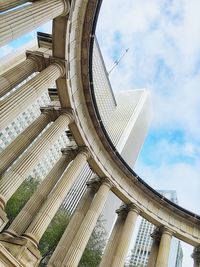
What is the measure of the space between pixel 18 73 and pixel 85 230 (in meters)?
34.4

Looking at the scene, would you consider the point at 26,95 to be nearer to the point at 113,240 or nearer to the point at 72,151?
the point at 72,151

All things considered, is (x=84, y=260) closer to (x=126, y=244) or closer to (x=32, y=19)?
(x=126, y=244)

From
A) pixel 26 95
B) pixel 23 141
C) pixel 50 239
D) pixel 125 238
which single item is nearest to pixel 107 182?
pixel 125 238

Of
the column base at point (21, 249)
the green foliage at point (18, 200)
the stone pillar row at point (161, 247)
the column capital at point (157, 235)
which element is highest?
the green foliage at point (18, 200)

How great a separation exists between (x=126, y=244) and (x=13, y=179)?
3264cm

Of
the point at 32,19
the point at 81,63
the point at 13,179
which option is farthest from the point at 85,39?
the point at 13,179

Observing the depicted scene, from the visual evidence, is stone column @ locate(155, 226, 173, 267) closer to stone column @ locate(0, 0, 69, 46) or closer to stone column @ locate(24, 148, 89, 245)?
stone column @ locate(24, 148, 89, 245)

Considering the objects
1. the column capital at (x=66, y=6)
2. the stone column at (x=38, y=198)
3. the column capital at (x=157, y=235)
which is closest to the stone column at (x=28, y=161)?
the stone column at (x=38, y=198)

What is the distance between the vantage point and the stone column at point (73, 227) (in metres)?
60.1

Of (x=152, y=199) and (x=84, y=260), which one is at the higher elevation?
(x=152, y=199)

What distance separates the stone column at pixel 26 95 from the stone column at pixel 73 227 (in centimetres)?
3067

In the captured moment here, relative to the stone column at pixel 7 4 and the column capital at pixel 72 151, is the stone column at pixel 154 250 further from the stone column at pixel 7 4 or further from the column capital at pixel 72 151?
the stone column at pixel 7 4

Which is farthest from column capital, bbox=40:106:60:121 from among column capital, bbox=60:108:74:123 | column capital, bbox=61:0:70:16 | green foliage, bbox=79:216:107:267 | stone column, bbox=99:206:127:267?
green foliage, bbox=79:216:107:267

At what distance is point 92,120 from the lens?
72.6m
